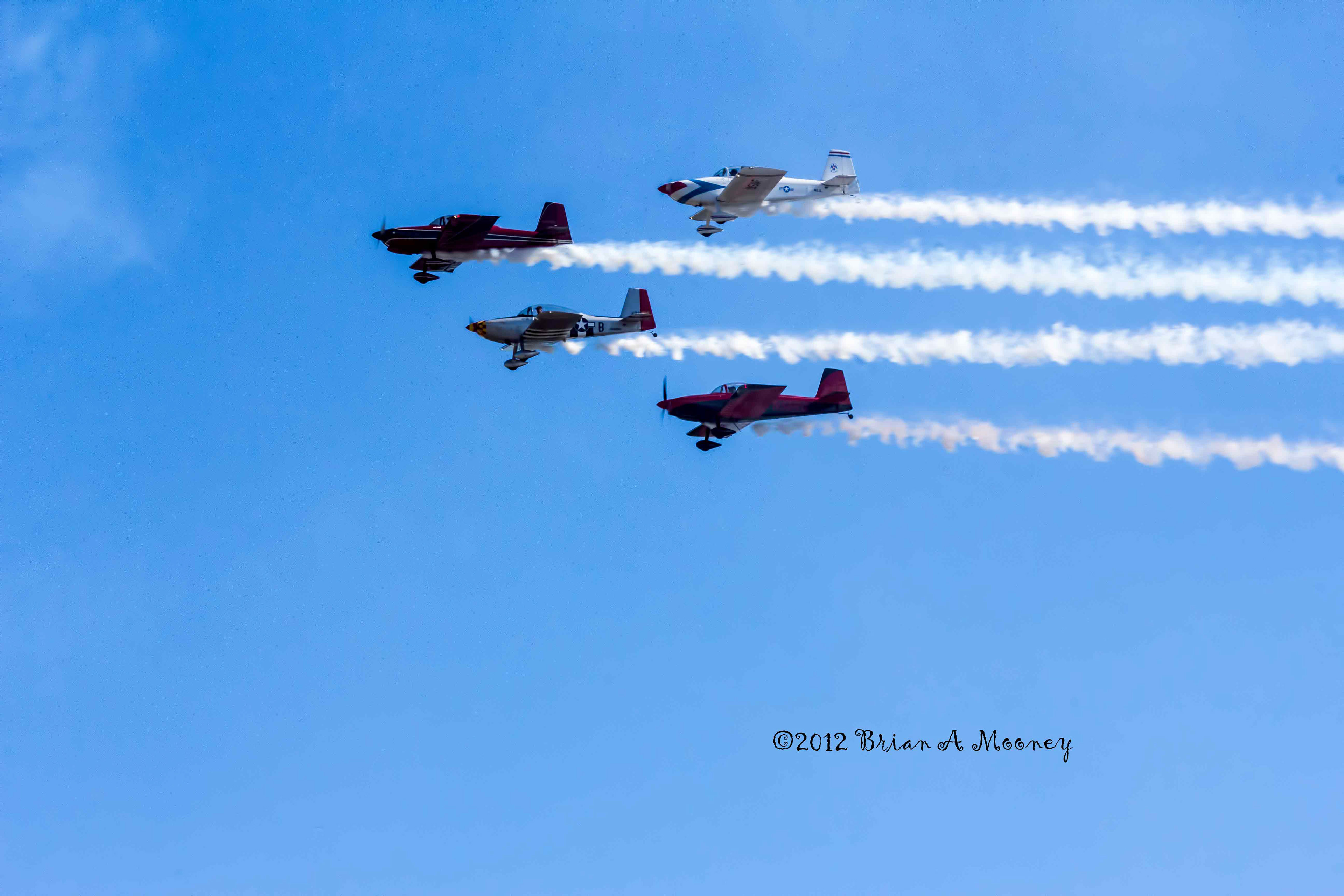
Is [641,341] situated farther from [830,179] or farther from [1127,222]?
[1127,222]

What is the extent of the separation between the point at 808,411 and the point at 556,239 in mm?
12352

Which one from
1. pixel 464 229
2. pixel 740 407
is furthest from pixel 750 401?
pixel 464 229

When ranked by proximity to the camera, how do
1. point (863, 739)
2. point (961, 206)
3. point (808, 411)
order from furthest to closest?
point (961, 206) → point (808, 411) → point (863, 739)

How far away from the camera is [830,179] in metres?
50.7

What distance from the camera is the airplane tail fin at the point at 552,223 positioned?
4800 cm

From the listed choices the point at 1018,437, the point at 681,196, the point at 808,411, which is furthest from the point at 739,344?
the point at 1018,437

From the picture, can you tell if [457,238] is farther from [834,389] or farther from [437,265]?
[834,389]

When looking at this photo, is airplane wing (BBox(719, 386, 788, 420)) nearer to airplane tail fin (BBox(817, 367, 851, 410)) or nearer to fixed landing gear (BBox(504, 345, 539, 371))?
airplane tail fin (BBox(817, 367, 851, 410))

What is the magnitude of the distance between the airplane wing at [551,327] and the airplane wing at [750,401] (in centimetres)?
702

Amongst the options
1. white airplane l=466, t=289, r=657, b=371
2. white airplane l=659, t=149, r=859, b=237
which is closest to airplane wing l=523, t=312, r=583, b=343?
white airplane l=466, t=289, r=657, b=371

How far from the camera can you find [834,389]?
1844 inches

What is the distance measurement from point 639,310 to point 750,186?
6.73 meters

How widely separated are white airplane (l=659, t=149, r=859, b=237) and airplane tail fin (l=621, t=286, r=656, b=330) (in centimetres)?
393

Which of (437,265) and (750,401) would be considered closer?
(750,401)
